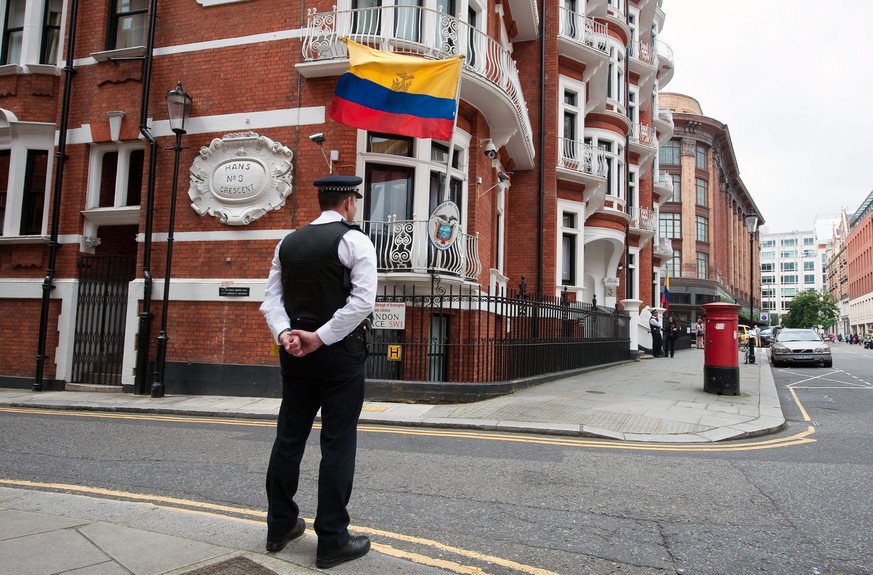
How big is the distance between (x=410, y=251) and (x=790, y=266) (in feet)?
526

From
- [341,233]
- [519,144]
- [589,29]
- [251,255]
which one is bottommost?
[341,233]

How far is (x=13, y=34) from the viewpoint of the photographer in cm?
1291

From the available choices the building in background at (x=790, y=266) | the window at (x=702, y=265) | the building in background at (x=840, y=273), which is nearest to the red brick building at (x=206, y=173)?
the window at (x=702, y=265)

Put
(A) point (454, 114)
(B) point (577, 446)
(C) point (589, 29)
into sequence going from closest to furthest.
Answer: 1. (B) point (577, 446)
2. (A) point (454, 114)
3. (C) point (589, 29)

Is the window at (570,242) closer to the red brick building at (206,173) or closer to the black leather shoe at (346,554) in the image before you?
the red brick building at (206,173)

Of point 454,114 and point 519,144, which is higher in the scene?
point 519,144

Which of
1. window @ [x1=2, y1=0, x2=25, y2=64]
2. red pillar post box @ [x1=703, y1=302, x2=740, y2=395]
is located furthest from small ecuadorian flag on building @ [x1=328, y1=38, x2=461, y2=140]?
window @ [x1=2, y1=0, x2=25, y2=64]

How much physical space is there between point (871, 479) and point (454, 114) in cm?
723

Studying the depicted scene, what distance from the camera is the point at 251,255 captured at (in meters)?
10.6

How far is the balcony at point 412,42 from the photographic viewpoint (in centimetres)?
1031

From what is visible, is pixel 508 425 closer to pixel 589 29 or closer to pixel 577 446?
pixel 577 446

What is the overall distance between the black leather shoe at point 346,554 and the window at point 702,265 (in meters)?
54.2

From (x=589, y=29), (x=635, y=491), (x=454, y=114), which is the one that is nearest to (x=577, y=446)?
(x=635, y=491)

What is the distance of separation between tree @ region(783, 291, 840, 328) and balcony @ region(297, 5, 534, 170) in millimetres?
94179
